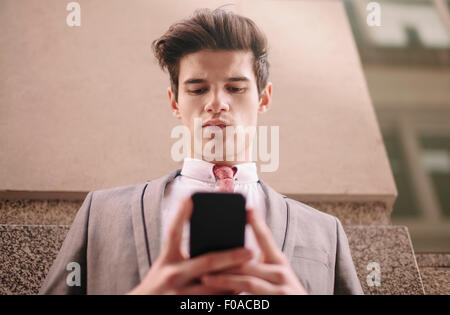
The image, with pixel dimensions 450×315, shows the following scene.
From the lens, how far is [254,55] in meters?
1.42

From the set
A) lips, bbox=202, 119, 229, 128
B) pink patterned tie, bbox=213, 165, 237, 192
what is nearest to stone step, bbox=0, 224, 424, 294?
pink patterned tie, bbox=213, 165, 237, 192

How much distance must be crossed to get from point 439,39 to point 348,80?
1889mm

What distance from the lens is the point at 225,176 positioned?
129 cm

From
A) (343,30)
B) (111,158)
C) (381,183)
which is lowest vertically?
(381,183)

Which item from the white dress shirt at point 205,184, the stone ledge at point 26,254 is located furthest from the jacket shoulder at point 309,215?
the stone ledge at point 26,254

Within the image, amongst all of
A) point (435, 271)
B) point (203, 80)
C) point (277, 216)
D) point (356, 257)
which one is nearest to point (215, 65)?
point (203, 80)

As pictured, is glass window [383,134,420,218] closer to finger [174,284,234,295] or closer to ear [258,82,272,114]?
ear [258,82,272,114]

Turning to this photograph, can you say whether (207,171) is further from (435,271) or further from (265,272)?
(435,271)

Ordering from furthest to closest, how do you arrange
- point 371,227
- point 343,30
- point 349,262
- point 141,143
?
point 343,30 → point 141,143 → point 371,227 → point 349,262

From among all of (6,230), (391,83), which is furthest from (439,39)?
(6,230)

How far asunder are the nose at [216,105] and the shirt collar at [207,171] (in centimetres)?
22

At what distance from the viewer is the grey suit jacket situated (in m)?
1.03

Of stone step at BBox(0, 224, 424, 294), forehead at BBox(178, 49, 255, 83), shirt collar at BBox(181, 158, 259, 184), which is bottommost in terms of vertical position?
stone step at BBox(0, 224, 424, 294)
